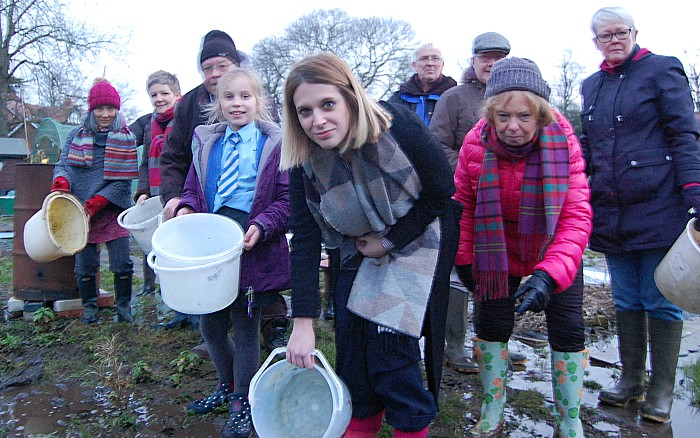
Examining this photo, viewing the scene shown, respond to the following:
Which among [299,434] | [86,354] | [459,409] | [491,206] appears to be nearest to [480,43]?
[491,206]

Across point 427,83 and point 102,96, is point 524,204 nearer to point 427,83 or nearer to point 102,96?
point 427,83

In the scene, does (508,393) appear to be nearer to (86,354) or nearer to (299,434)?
(299,434)

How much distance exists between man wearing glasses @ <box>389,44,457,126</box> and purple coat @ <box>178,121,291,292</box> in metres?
1.50

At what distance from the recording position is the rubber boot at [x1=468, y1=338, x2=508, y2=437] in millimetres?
2410

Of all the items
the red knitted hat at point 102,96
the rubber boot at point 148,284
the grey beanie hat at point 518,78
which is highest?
the red knitted hat at point 102,96

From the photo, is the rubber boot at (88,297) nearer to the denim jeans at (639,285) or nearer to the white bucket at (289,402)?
the white bucket at (289,402)

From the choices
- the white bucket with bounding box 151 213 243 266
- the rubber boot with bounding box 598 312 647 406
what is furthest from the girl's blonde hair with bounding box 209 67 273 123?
the rubber boot with bounding box 598 312 647 406

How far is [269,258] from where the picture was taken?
2.66 meters

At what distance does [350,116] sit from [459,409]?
1625 millimetres

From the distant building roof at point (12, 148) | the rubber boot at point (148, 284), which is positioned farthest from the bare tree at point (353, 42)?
the rubber boot at point (148, 284)

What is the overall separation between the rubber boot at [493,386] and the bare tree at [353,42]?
3280cm

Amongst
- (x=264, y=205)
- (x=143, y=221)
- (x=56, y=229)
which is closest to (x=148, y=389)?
(x=143, y=221)

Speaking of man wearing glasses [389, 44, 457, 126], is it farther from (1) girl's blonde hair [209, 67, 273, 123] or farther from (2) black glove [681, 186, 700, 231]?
(2) black glove [681, 186, 700, 231]

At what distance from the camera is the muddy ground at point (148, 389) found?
261 centimetres
